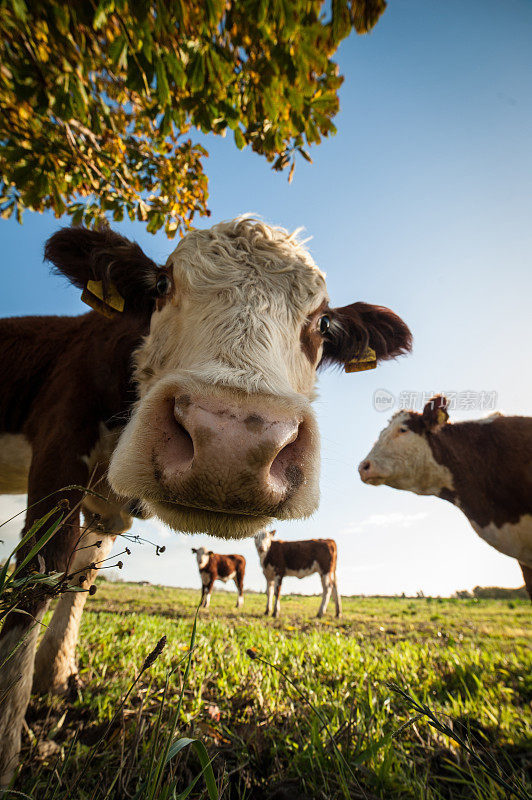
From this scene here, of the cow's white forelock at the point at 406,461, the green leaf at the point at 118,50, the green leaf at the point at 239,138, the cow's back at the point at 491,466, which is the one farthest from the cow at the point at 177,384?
the cow's white forelock at the point at 406,461

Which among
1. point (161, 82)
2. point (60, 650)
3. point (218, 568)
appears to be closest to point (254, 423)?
point (60, 650)

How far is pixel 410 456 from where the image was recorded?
5516 millimetres

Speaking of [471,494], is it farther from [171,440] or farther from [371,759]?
[171,440]

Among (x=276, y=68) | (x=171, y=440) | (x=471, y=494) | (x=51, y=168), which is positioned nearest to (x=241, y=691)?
(x=171, y=440)

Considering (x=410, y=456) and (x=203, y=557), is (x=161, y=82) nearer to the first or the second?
(x=410, y=456)

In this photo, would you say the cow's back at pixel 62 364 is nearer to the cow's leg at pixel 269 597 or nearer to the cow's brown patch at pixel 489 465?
the cow's brown patch at pixel 489 465

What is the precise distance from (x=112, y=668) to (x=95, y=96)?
4.65 m

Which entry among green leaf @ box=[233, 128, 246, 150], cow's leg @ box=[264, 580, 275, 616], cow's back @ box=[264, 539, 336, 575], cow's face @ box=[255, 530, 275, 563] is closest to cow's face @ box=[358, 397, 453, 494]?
green leaf @ box=[233, 128, 246, 150]

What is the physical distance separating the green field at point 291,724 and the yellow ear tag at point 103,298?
2300mm

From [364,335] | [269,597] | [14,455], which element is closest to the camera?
[14,455]

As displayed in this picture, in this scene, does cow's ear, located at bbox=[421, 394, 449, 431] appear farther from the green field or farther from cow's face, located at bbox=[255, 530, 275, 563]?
cow's face, located at bbox=[255, 530, 275, 563]

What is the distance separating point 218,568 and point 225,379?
1316 centimetres

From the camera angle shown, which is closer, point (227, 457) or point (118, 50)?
point (227, 457)

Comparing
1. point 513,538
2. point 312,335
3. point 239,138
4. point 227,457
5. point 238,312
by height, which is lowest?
point 227,457
